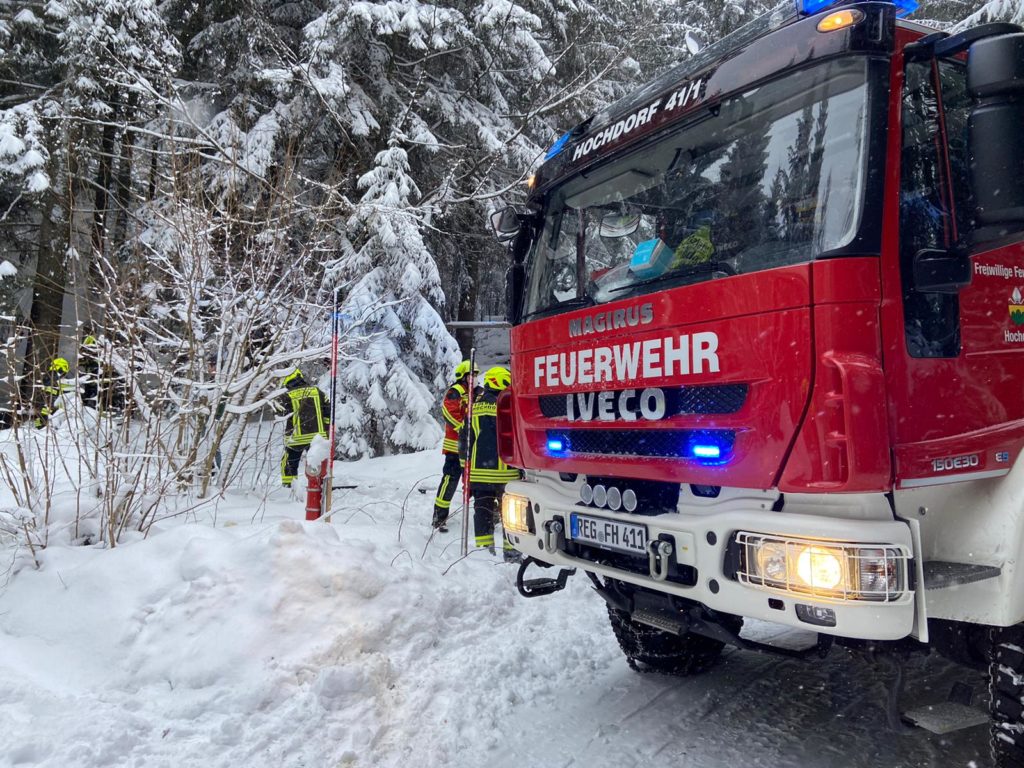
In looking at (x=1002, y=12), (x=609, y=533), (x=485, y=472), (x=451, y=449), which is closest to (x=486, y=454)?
(x=485, y=472)

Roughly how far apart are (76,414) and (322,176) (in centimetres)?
785

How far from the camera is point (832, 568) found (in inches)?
88.7

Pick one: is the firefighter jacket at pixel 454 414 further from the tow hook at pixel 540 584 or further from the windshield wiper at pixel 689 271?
the windshield wiper at pixel 689 271

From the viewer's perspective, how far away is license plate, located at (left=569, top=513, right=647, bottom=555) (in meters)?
2.94

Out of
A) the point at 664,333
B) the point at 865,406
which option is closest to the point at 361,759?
the point at 664,333

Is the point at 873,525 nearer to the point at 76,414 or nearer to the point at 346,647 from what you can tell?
the point at 346,647

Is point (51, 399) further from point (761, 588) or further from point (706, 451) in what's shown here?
point (761, 588)

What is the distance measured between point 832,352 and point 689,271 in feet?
2.49

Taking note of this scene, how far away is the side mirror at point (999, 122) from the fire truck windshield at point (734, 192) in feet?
1.10

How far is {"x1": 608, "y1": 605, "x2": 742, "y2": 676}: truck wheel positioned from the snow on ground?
3.5 inches

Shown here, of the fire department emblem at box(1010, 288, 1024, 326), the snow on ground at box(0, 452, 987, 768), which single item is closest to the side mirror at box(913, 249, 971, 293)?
the fire department emblem at box(1010, 288, 1024, 326)

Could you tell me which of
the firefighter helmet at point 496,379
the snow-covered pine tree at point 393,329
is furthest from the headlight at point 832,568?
the snow-covered pine tree at point 393,329

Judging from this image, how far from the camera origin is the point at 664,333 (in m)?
2.88

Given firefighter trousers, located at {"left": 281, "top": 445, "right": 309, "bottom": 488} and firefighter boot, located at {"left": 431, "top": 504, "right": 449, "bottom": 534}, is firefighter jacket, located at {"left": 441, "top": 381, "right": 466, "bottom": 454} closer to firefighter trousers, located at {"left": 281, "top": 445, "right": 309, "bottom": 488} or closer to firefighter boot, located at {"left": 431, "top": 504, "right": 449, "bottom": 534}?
firefighter boot, located at {"left": 431, "top": 504, "right": 449, "bottom": 534}
